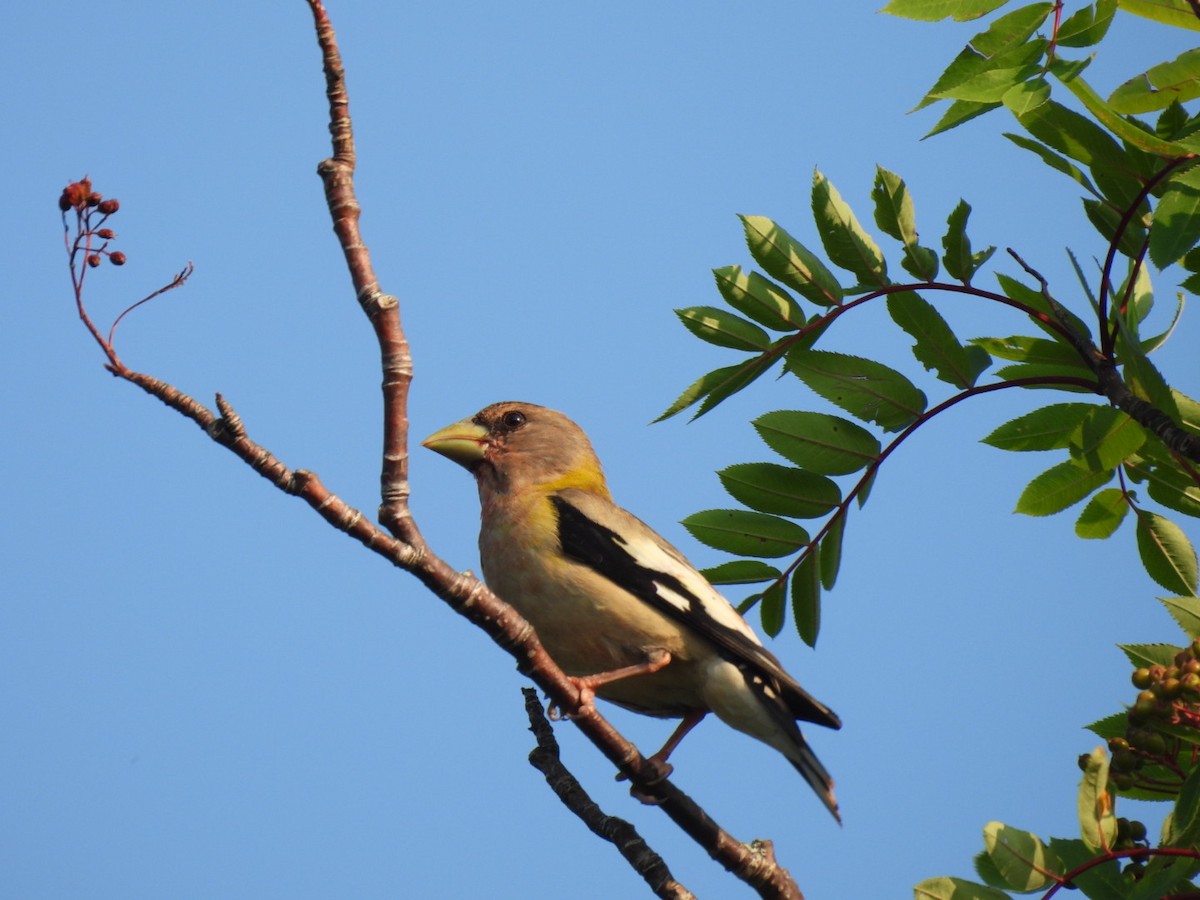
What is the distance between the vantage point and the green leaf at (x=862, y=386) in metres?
5.32

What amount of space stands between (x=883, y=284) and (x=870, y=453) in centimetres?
73

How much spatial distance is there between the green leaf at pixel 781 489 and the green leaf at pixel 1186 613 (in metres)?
1.48

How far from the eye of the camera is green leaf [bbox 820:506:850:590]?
565 centimetres

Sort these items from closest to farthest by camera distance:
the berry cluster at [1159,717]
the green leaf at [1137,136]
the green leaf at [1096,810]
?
1. the green leaf at [1096,810]
2. the berry cluster at [1159,717]
3. the green leaf at [1137,136]

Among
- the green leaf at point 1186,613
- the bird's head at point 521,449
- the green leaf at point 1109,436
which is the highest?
the bird's head at point 521,449

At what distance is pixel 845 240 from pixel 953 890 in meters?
2.58

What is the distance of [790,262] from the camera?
5.38 m

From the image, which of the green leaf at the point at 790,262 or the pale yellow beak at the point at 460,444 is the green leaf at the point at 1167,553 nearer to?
the green leaf at the point at 790,262

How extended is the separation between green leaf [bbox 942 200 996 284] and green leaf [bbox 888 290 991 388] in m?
0.20

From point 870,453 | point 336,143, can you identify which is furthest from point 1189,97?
point 336,143

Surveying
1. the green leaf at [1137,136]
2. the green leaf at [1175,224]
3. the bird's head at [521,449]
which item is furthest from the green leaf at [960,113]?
the bird's head at [521,449]

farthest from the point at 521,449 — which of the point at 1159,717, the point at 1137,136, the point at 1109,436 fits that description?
the point at 1159,717

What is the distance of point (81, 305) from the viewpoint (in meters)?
3.78

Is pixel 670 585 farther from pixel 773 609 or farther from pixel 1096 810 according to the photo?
pixel 1096 810
